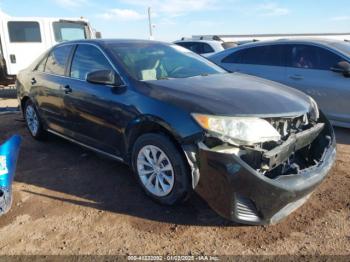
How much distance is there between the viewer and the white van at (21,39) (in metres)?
11.0

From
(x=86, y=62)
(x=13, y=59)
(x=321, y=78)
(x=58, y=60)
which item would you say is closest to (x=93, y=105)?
(x=86, y=62)

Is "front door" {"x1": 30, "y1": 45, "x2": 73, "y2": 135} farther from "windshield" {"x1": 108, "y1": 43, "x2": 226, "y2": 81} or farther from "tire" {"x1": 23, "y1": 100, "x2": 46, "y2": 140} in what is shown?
"windshield" {"x1": 108, "y1": 43, "x2": 226, "y2": 81}

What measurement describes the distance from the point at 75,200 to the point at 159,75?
61.9 inches

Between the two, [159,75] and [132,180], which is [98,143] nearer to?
[132,180]

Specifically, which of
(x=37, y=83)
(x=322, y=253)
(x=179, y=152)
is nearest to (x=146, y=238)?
(x=179, y=152)

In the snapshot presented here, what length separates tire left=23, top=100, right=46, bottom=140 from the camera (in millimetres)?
5543

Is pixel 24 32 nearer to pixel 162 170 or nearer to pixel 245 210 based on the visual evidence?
pixel 162 170

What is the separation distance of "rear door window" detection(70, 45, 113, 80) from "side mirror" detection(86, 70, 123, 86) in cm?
21

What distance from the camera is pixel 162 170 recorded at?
10.9 feet

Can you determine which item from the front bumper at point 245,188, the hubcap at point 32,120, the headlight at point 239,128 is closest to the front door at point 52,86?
the hubcap at point 32,120

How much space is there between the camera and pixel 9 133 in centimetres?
635

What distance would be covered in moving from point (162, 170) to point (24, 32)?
9.74 meters

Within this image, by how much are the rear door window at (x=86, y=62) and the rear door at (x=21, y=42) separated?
7.65 m

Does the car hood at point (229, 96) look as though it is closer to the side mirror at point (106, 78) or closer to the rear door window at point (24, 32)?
the side mirror at point (106, 78)
